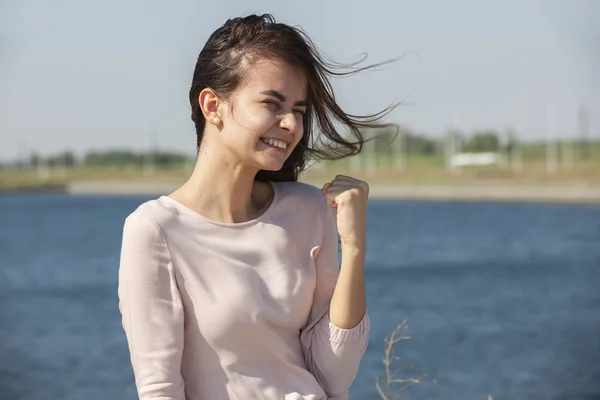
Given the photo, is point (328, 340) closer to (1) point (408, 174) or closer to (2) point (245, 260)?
(2) point (245, 260)

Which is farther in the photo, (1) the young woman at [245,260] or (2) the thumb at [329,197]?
(2) the thumb at [329,197]

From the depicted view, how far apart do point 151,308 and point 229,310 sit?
150 millimetres

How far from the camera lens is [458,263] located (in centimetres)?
3073

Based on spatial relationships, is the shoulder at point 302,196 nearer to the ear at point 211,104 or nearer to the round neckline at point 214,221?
the round neckline at point 214,221

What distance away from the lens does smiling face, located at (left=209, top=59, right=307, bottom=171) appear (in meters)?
2.03

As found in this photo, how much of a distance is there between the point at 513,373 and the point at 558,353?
1.80m

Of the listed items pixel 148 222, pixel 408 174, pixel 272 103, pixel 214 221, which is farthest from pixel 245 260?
pixel 408 174

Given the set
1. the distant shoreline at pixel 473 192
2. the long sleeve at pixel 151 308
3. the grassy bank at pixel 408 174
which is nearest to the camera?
the long sleeve at pixel 151 308

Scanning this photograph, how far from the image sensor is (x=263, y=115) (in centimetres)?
202

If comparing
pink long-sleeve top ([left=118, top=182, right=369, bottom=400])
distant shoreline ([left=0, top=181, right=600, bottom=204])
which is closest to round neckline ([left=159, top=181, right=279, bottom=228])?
pink long-sleeve top ([left=118, top=182, right=369, bottom=400])

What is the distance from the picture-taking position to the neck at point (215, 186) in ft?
6.82

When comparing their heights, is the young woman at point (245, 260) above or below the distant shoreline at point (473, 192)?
above

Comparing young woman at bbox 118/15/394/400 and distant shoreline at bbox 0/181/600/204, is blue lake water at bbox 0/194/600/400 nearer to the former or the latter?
distant shoreline at bbox 0/181/600/204

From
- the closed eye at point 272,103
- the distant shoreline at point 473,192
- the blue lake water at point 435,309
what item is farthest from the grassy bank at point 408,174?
the closed eye at point 272,103
